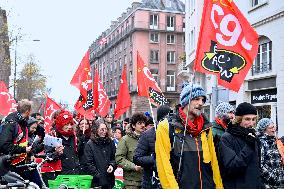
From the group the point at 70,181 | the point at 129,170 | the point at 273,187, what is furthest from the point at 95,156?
the point at 273,187

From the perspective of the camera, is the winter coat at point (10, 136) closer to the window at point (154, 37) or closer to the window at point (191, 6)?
the window at point (191, 6)

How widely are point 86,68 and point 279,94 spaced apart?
7.76 m

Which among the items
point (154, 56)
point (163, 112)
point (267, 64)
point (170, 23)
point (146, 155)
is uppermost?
point (170, 23)

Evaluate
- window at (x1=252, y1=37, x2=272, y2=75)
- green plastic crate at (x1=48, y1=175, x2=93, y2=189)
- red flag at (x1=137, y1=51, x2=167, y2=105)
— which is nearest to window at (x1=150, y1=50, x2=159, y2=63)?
window at (x1=252, y1=37, x2=272, y2=75)

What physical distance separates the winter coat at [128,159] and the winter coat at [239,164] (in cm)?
224

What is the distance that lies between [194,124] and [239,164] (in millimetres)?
622

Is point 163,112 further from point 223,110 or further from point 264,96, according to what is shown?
point 264,96

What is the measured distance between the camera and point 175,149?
4805 millimetres

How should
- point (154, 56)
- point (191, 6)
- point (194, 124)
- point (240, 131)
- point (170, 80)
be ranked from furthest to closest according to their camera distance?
point (170, 80)
point (154, 56)
point (191, 6)
point (240, 131)
point (194, 124)

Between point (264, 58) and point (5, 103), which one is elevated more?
point (264, 58)

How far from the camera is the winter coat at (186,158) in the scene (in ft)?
15.5

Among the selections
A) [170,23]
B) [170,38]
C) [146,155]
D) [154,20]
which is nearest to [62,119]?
[146,155]

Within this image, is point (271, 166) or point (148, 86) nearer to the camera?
point (271, 166)

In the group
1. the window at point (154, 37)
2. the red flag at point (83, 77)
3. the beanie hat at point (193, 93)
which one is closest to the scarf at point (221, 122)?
the beanie hat at point (193, 93)
